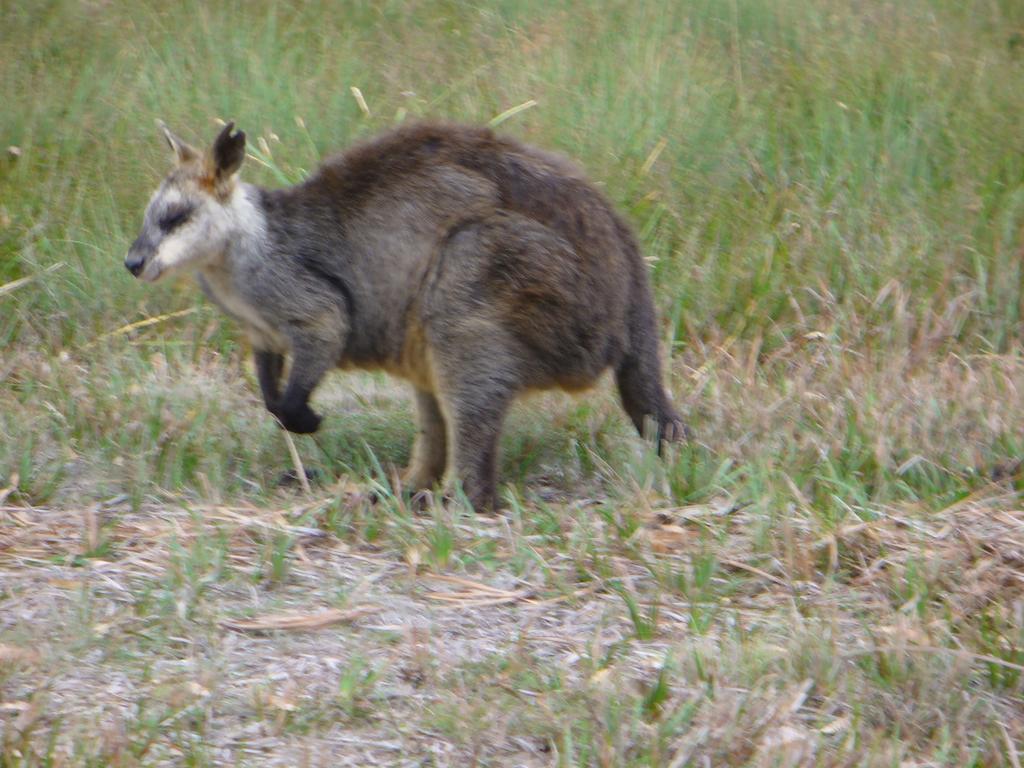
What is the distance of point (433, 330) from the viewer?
4887 mm

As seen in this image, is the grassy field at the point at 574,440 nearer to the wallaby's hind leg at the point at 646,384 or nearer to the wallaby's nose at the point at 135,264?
the wallaby's hind leg at the point at 646,384

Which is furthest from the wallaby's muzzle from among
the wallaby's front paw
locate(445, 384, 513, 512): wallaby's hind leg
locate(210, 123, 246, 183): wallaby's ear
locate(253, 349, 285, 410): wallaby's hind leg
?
locate(445, 384, 513, 512): wallaby's hind leg

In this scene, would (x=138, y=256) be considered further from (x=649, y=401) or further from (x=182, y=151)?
(x=649, y=401)

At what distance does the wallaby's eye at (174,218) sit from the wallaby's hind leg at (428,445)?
3.32 feet

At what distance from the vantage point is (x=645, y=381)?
513 cm

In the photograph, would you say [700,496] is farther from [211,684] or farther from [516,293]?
[211,684]

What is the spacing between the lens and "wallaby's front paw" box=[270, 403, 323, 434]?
16.7 feet

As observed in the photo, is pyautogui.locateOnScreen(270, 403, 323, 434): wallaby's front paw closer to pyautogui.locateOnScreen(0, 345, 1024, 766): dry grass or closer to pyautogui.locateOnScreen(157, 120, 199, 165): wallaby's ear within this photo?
pyautogui.locateOnScreen(0, 345, 1024, 766): dry grass

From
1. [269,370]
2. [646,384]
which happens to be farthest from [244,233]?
[646,384]

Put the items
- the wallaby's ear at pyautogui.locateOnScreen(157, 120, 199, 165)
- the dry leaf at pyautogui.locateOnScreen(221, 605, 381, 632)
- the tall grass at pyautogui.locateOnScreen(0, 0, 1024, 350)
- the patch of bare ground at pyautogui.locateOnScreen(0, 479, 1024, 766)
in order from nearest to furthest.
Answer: the patch of bare ground at pyautogui.locateOnScreen(0, 479, 1024, 766) → the dry leaf at pyautogui.locateOnScreen(221, 605, 381, 632) → the wallaby's ear at pyautogui.locateOnScreen(157, 120, 199, 165) → the tall grass at pyautogui.locateOnScreen(0, 0, 1024, 350)

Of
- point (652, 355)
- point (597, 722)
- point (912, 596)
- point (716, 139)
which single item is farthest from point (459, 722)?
point (716, 139)

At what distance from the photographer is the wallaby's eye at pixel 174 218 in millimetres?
5180

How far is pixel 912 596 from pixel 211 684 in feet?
5.91

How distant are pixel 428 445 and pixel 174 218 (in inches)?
46.9
